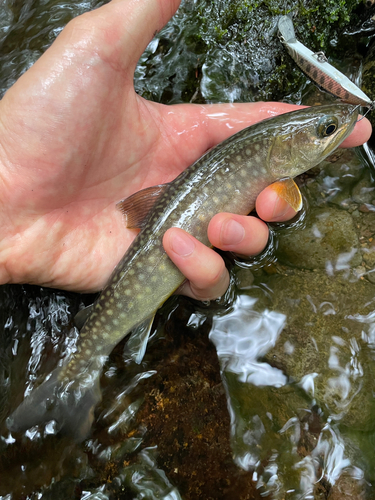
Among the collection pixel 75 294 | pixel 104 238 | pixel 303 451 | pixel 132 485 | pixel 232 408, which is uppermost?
pixel 104 238

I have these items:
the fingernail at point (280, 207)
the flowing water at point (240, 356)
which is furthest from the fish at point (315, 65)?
the fingernail at point (280, 207)

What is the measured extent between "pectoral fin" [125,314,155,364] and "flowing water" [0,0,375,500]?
3.6 inches

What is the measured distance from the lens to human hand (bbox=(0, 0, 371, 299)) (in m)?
2.31

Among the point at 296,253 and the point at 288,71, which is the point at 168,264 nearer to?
the point at 296,253

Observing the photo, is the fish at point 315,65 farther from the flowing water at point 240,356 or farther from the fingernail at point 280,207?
the fingernail at point 280,207

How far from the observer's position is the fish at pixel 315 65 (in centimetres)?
295

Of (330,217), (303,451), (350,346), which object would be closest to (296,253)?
Result: (330,217)

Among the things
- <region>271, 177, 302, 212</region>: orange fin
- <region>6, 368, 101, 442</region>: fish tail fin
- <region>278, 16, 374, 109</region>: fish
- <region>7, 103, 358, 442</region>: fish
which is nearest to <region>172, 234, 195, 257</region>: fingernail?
<region>7, 103, 358, 442</region>: fish

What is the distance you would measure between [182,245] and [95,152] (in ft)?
3.21

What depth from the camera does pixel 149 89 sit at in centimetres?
353

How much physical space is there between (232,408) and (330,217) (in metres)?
1.76

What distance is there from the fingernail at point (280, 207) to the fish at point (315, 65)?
112 centimetres

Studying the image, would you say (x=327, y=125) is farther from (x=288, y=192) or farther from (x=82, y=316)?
(x=82, y=316)

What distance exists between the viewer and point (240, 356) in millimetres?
2803
